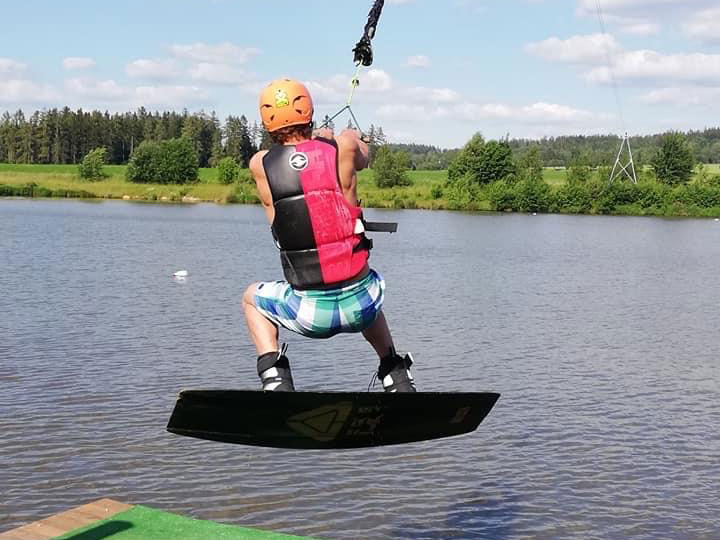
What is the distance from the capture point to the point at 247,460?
1521cm

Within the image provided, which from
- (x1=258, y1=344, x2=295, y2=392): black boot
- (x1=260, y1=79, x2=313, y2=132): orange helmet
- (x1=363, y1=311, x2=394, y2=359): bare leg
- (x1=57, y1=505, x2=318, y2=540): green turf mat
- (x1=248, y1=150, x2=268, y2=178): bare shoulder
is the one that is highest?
(x1=260, y1=79, x2=313, y2=132): orange helmet

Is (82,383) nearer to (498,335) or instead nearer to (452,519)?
(452,519)

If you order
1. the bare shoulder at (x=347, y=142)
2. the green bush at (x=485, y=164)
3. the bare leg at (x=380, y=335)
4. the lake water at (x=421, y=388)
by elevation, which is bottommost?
the lake water at (x=421, y=388)


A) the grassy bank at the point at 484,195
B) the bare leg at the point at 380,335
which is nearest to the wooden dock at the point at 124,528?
the bare leg at the point at 380,335

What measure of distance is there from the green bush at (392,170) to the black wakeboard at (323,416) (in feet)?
447

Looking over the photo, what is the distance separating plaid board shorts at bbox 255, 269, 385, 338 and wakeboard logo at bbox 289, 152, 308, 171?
831 mm

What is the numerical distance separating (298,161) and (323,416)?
1849 millimetres

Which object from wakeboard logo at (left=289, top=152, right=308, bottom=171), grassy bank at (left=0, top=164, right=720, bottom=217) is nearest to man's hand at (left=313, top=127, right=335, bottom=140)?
wakeboard logo at (left=289, top=152, right=308, bottom=171)

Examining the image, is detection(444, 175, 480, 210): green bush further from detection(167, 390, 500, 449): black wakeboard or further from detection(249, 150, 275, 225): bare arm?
detection(249, 150, 275, 225): bare arm

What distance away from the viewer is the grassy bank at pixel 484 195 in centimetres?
12081

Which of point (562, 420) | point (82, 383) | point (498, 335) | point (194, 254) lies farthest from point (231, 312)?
point (194, 254)

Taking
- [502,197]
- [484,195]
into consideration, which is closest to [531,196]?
[502,197]

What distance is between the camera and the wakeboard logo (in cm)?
602

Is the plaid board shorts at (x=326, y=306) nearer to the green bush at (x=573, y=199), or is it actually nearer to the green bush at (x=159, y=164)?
the green bush at (x=573, y=199)
